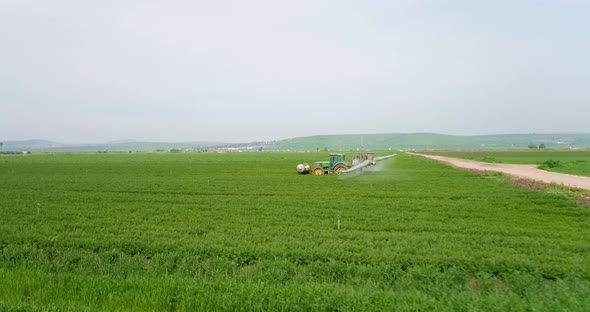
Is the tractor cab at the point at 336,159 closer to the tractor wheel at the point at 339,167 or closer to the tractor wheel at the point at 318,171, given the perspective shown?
the tractor wheel at the point at 339,167

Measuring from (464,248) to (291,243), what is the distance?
13.6 ft

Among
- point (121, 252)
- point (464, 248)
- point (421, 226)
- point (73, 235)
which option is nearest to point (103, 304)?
point (121, 252)

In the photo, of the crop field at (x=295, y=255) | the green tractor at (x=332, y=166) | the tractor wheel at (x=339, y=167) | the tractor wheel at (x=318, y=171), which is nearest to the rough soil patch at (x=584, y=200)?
the crop field at (x=295, y=255)

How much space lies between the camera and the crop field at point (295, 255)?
216 inches

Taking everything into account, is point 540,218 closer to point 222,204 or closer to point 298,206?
point 298,206

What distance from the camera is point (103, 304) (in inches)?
211

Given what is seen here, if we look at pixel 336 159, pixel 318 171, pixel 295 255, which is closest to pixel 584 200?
pixel 295 255

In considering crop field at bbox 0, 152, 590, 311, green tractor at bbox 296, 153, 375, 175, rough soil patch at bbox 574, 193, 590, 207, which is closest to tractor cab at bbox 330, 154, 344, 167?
green tractor at bbox 296, 153, 375, 175

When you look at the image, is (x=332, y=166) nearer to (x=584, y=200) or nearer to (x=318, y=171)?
(x=318, y=171)

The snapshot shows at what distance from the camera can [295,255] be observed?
328 inches

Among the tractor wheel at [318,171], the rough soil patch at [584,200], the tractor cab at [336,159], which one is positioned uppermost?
the tractor cab at [336,159]

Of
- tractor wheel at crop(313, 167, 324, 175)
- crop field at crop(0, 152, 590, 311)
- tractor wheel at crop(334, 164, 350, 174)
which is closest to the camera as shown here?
crop field at crop(0, 152, 590, 311)

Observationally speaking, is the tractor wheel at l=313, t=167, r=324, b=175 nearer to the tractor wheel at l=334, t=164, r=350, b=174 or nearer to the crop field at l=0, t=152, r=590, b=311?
the tractor wheel at l=334, t=164, r=350, b=174

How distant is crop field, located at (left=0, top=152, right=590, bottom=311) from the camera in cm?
549
